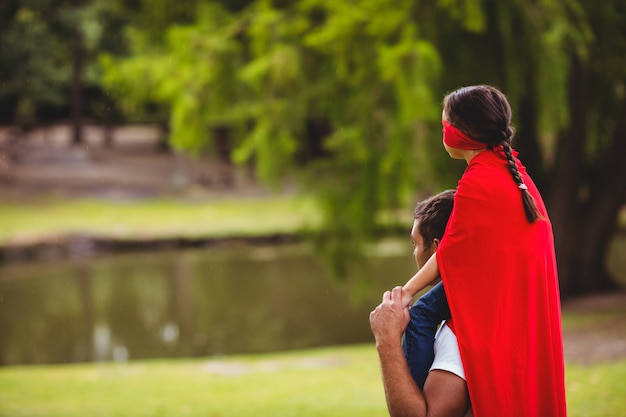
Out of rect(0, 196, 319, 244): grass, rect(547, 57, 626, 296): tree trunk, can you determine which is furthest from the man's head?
rect(0, 196, 319, 244): grass

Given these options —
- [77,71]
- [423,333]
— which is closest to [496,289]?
[423,333]

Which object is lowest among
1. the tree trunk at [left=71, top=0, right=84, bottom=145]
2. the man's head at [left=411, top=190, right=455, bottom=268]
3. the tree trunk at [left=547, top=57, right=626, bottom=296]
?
the tree trunk at [left=547, top=57, right=626, bottom=296]

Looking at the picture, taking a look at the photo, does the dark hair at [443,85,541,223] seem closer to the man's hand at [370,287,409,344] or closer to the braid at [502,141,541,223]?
the braid at [502,141,541,223]

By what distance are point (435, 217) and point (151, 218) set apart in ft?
81.2

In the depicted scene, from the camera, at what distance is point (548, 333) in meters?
2.49

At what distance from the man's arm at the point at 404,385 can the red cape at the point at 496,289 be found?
0.05m

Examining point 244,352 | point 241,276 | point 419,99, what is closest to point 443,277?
point 419,99

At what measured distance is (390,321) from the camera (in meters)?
2.50

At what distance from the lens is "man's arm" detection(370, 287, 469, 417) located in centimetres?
246

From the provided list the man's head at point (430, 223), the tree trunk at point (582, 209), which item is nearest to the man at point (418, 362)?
the man's head at point (430, 223)

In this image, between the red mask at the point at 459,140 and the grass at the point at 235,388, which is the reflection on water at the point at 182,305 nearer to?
the grass at the point at 235,388

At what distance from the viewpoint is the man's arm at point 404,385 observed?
246cm

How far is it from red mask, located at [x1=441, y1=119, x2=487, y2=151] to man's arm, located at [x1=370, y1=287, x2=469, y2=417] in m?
0.52

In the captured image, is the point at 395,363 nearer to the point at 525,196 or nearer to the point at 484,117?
the point at 525,196
